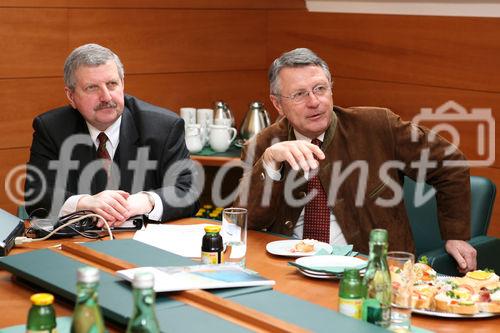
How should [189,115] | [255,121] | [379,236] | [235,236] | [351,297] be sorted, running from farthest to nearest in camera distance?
[189,115] < [255,121] < [235,236] < [351,297] < [379,236]

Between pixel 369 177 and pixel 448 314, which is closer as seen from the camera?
pixel 448 314

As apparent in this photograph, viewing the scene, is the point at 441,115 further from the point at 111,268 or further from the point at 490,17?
the point at 111,268

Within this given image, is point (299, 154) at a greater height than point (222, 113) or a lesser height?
lesser

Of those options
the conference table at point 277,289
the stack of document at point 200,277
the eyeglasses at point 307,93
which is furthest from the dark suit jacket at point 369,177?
the stack of document at point 200,277

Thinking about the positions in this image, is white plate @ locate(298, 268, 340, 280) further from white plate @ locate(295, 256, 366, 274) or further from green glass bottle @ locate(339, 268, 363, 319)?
green glass bottle @ locate(339, 268, 363, 319)

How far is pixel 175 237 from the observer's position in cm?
296

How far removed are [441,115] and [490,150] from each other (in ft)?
1.09

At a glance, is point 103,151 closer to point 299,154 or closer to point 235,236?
point 299,154

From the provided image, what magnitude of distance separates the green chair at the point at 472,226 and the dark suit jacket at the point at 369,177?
82 mm

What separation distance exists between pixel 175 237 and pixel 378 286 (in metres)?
1.06

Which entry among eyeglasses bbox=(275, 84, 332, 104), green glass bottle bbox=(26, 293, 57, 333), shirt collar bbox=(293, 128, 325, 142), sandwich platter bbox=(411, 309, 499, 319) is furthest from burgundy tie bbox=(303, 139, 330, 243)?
green glass bottle bbox=(26, 293, 57, 333)

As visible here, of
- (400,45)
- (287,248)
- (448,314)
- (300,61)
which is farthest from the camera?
(400,45)

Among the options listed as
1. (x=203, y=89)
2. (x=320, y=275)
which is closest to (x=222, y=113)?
(x=203, y=89)

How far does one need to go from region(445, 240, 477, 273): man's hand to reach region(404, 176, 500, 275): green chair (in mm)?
27
